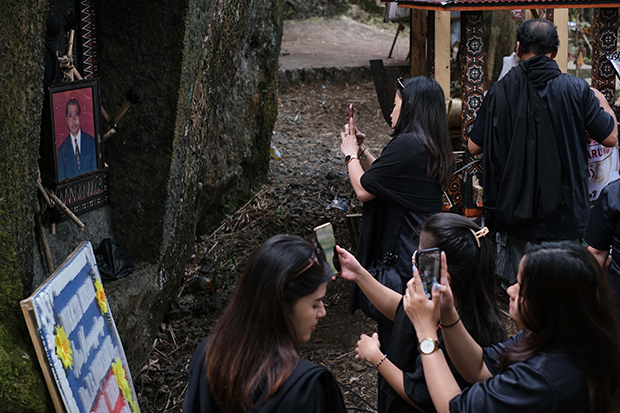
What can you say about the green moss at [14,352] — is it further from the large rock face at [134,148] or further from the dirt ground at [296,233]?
the dirt ground at [296,233]

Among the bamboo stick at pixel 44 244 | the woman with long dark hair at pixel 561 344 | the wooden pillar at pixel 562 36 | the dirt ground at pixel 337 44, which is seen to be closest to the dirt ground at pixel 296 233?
the dirt ground at pixel 337 44

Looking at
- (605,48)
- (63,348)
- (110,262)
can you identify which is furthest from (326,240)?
(605,48)

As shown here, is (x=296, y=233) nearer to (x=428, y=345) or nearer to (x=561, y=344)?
(x=428, y=345)

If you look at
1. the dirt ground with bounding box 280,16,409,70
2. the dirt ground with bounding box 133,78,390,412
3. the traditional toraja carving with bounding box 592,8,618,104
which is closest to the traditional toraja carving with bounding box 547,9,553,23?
the traditional toraja carving with bounding box 592,8,618,104

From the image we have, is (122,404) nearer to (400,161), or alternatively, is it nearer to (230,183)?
(400,161)

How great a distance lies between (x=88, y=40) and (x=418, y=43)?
4.87m

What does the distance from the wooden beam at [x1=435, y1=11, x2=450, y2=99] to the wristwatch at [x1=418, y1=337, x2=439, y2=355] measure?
359 centimetres

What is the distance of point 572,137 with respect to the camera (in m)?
4.24

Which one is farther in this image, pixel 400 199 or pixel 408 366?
pixel 400 199

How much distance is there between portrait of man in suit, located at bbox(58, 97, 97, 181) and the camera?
336 centimetres

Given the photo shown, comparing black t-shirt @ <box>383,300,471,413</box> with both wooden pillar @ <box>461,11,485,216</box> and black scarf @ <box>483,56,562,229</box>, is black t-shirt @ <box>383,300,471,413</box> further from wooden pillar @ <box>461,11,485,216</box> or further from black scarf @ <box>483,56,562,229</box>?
wooden pillar @ <box>461,11,485,216</box>

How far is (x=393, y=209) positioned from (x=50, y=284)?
1644 millimetres

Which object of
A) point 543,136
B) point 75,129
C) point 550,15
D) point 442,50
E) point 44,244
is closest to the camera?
point 44,244

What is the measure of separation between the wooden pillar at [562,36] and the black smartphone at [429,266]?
13.1 feet
